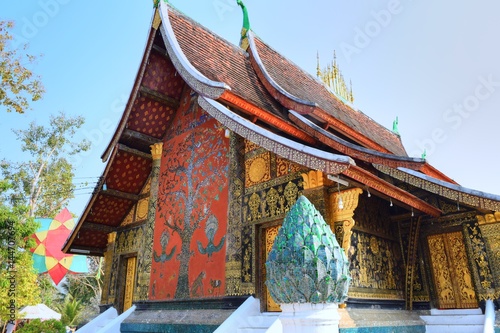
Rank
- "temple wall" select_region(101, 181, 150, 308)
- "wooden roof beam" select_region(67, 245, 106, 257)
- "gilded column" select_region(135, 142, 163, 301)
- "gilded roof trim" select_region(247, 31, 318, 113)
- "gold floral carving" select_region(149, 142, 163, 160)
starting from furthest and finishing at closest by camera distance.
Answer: "wooden roof beam" select_region(67, 245, 106, 257)
"temple wall" select_region(101, 181, 150, 308)
"gold floral carving" select_region(149, 142, 163, 160)
"gilded column" select_region(135, 142, 163, 301)
"gilded roof trim" select_region(247, 31, 318, 113)

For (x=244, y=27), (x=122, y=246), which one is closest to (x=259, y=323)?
(x=122, y=246)

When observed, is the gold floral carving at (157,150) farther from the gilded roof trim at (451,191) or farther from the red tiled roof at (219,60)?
the gilded roof trim at (451,191)

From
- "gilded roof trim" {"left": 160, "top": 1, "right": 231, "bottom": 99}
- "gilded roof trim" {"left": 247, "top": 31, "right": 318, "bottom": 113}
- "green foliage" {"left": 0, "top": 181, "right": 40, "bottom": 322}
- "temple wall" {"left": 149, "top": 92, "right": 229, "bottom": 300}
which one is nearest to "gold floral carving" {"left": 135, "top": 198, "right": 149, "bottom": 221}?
"temple wall" {"left": 149, "top": 92, "right": 229, "bottom": 300}

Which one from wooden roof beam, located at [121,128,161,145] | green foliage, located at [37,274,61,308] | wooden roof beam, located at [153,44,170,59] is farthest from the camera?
green foliage, located at [37,274,61,308]

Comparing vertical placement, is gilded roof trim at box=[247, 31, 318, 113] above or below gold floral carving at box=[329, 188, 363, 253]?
above

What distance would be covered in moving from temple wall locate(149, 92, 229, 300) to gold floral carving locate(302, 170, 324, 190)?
144 cm

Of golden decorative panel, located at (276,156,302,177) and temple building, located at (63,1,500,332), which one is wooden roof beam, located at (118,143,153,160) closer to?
temple building, located at (63,1,500,332)

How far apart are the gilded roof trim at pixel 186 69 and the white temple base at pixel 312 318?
3022mm

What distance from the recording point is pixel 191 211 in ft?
19.6

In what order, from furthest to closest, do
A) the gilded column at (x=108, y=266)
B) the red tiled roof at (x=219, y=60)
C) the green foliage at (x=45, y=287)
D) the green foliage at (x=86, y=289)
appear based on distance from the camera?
the green foliage at (x=86, y=289) < the green foliage at (x=45, y=287) < the gilded column at (x=108, y=266) < the red tiled roof at (x=219, y=60)

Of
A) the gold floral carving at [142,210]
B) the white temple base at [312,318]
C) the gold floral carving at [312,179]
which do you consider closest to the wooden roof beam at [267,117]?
the gold floral carving at [312,179]

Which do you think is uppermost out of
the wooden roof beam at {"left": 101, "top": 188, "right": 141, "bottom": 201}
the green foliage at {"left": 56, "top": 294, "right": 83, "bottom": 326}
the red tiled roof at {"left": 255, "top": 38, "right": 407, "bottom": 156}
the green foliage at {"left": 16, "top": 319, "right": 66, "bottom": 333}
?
the red tiled roof at {"left": 255, "top": 38, "right": 407, "bottom": 156}

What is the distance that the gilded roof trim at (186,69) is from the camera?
15.5 ft

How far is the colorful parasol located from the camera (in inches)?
424
